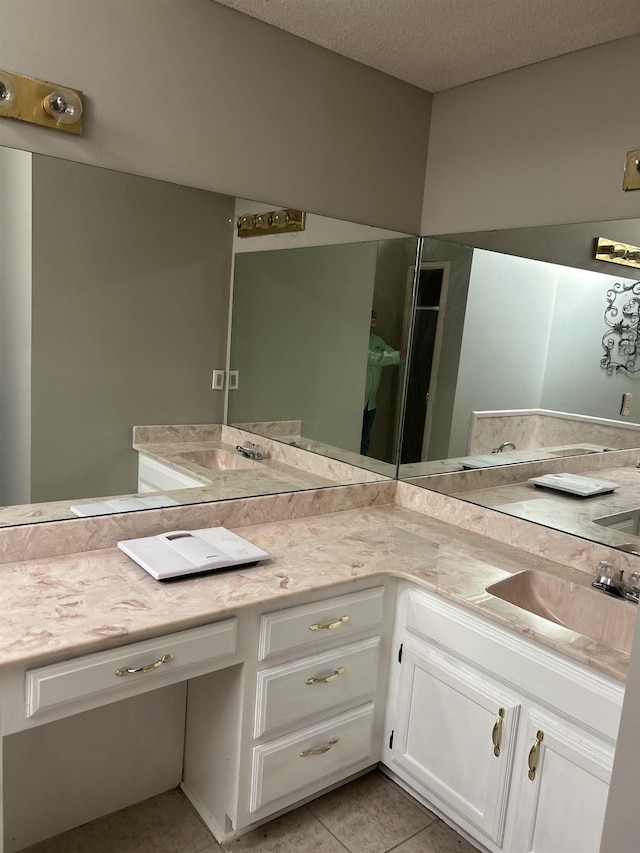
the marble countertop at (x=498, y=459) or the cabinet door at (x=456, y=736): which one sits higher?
the marble countertop at (x=498, y=459)

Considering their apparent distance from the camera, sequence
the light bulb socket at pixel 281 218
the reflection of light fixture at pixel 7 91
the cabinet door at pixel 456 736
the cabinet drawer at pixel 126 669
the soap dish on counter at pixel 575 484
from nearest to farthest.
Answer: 1. the cabinet drawer at pixel 126 669
2. the reflection of light fixture at pixel 7 91
3. the cabinet door at pixel 456 736
4. the soap dish on counter at pixel 575 484
5. the light bulb socket at pixel 281 218

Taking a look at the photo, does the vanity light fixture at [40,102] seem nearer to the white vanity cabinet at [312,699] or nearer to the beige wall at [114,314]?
the beige wall at [114,314]

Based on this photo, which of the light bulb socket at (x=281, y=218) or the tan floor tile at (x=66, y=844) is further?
the light bulb socket at (x=281, y=218)

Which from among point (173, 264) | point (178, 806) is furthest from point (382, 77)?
point (178, 806)

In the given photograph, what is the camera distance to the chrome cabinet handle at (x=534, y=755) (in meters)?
1.65

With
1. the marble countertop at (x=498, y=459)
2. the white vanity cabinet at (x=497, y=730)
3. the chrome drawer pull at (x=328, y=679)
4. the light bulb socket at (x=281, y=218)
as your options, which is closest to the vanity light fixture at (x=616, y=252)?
the marble countertop at (x=498, y=459)

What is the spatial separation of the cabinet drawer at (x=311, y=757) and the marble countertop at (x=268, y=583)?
45 cm

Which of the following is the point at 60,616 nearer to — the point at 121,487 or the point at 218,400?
the point at 121,487

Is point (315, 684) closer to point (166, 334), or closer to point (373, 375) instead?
point (166, 334)

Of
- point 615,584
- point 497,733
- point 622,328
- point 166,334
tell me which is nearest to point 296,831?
point 497,733

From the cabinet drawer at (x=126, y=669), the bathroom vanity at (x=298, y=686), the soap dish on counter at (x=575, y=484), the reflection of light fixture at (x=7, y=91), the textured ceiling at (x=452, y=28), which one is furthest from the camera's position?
the soap dish on counter at (x=575, y=484)

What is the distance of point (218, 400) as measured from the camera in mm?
2252

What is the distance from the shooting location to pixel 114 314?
194 cm

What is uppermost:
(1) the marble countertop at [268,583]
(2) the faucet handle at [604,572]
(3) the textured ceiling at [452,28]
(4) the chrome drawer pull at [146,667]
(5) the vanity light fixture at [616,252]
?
(3) the textured ceiling at [452,28]
